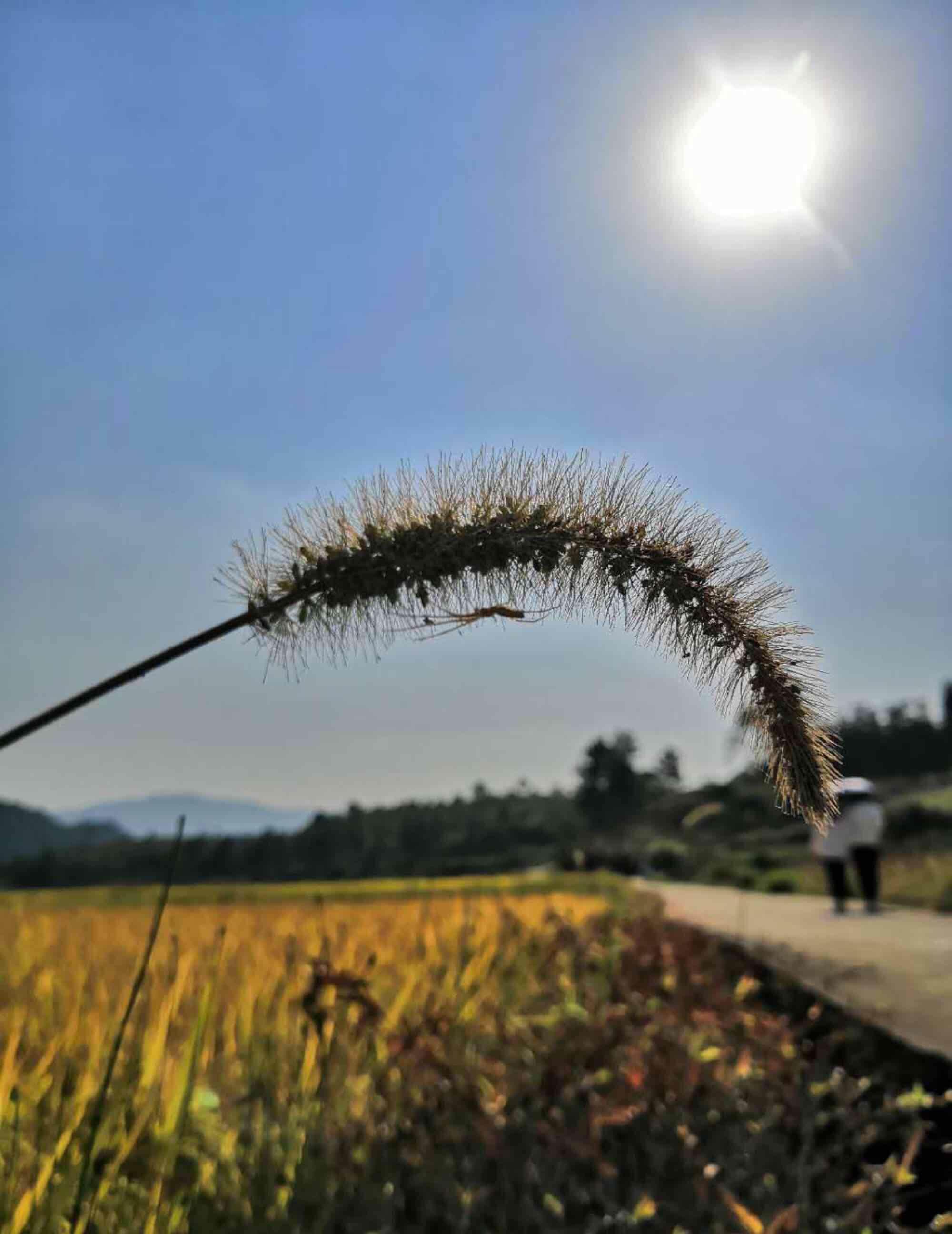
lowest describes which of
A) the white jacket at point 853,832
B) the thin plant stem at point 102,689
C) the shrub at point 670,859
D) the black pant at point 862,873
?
the thin plant stem at point 102,689

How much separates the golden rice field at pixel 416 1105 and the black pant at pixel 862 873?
663cm

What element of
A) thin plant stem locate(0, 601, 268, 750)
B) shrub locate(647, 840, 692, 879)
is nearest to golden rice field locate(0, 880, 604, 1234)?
thin plant stem locate(0, 601, 268, 750)

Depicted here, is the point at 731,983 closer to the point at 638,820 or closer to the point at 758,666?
the point at 758,666

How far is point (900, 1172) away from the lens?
2.96 m

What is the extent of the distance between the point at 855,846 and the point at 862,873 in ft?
1.06

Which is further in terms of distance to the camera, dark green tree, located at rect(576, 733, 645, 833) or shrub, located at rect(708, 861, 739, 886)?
dark green tree, located at rect(576, 733, 645, 833)

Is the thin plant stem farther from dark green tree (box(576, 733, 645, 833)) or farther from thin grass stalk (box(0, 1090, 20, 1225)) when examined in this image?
dark green tree (box(576, 733, 645, 833))

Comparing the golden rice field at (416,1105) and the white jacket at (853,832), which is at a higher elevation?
the white jacket at (853,832)

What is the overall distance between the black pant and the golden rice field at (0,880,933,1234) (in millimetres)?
6630

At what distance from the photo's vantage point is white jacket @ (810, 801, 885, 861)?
472 inches

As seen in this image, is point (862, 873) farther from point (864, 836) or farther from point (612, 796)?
point (612, 796)

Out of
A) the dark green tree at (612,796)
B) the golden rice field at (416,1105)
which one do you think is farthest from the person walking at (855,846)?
the dark green tree at (612,796)

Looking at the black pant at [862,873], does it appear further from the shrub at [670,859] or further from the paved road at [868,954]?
the shrub at [670,859]

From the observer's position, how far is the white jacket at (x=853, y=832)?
11977mm
